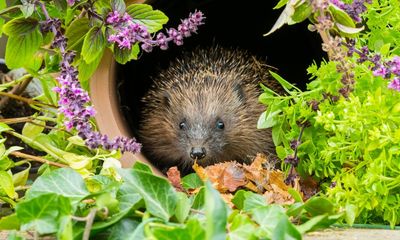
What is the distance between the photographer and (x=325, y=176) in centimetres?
255

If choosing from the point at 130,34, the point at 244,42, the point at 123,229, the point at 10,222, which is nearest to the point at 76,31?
the point at 130,34

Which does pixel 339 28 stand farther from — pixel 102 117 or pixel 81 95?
pixel 102 117

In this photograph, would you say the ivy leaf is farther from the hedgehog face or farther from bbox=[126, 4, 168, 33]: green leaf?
the hedgehog face

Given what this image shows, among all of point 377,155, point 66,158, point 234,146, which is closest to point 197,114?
point 234,146

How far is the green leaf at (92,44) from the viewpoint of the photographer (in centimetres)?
234

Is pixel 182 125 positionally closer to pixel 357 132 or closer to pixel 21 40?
pixel 21 40

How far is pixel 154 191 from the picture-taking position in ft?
5.74

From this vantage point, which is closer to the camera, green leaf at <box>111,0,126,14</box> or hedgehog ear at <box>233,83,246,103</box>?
green leaf at <box>111,0,126,14</box>

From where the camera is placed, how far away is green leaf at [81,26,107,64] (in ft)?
7.68

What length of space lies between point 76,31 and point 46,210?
1.04m

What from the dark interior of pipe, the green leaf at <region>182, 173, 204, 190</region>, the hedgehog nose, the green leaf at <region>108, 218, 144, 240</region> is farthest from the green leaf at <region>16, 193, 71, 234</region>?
the dark interior of pipe

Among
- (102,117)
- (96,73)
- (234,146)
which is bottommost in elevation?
(234,146)

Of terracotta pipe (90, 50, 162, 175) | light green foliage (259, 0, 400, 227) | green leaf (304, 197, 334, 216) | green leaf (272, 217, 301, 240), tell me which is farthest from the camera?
terracotta pipe (90, 50, 162, 175)

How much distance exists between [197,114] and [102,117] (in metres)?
0.66
